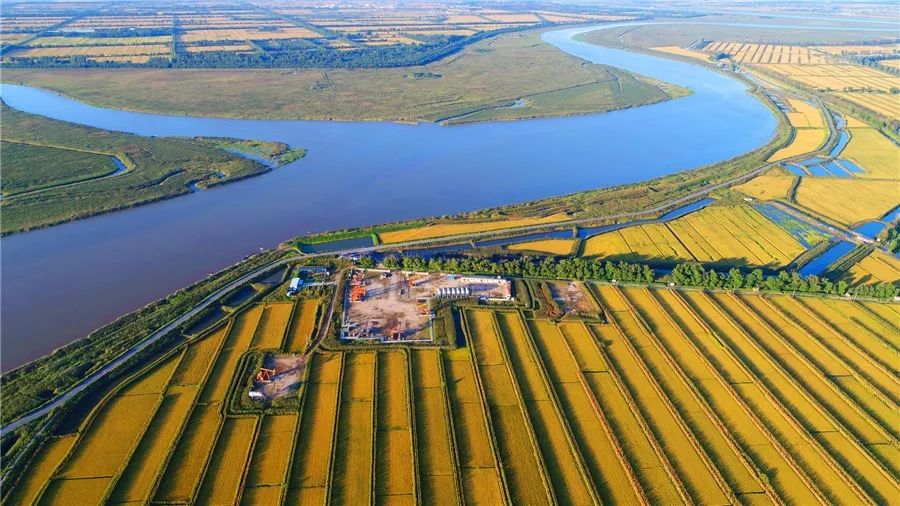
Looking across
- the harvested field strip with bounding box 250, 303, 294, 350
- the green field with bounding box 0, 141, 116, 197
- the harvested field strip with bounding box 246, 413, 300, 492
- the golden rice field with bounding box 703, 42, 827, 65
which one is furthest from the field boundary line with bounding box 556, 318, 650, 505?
the golden rice field with bounding box 703, 42, 827, 65

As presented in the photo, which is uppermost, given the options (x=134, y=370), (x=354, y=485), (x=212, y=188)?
(x=212, y=188)

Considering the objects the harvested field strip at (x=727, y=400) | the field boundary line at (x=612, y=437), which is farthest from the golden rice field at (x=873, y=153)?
the field boundary line at (x=612, y=437)

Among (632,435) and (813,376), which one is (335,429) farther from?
(813,376)

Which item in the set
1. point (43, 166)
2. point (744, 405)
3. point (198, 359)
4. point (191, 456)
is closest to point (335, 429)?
point (191, 456)

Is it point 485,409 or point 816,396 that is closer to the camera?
point 485,409

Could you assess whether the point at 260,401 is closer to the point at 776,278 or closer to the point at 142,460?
the point at 142,460

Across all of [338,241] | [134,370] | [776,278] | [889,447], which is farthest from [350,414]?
[776,278]
